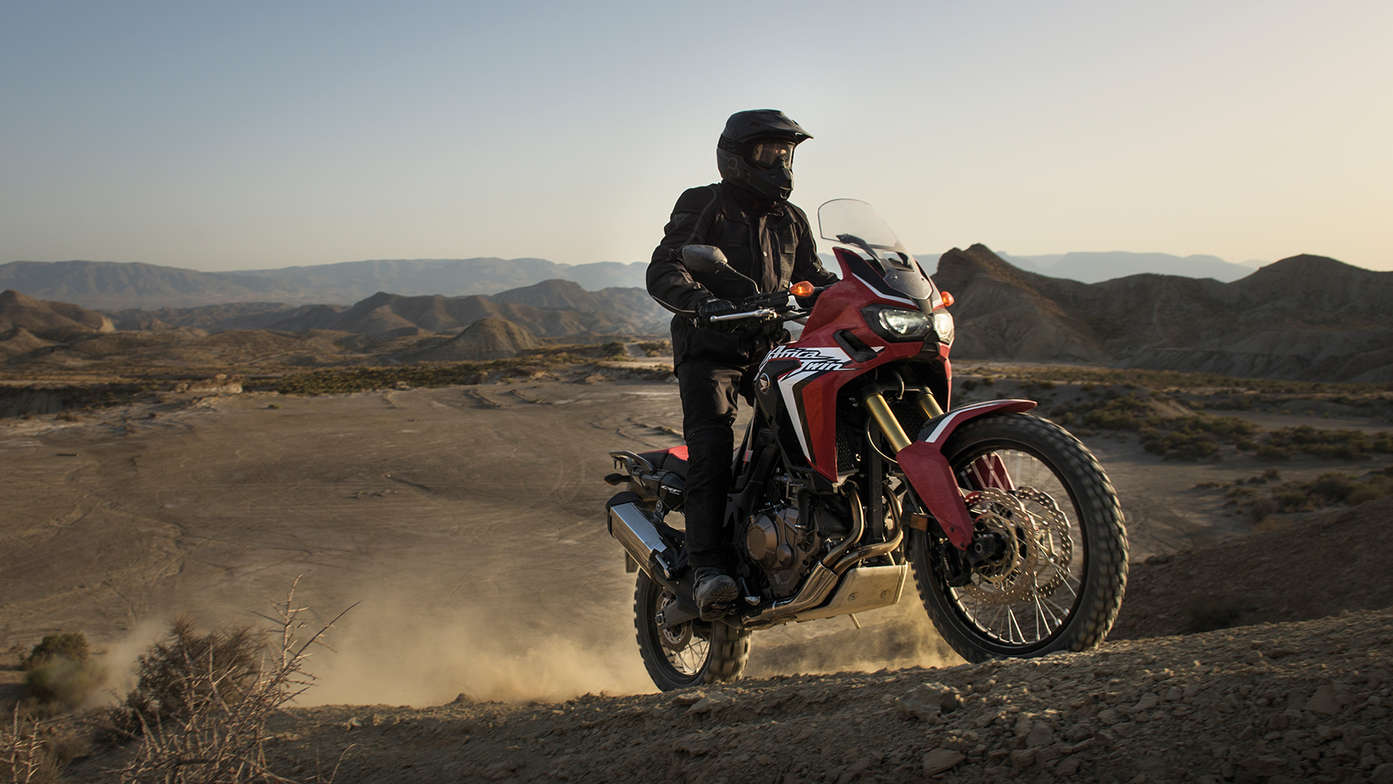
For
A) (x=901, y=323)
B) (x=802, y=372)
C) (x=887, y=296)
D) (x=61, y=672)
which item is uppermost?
(x=887, y=296)

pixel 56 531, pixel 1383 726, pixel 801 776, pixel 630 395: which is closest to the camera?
pixel 1383 726

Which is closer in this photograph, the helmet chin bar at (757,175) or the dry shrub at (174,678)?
the helmet chin bar at (757,175)

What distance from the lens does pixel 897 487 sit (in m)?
3.71

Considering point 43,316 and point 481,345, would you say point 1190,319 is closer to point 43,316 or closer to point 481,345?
point 481,345

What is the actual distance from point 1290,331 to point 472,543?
207 feet

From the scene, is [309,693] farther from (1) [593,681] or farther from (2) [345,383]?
(2) [345,383]

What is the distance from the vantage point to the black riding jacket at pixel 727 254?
443 cm

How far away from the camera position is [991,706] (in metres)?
2.43

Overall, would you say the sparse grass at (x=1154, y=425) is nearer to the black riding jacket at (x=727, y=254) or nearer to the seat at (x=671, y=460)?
the seat at (x=671, y=460)

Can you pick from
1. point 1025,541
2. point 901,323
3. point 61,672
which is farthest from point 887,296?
point 61,672

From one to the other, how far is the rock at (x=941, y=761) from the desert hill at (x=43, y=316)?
486 feet

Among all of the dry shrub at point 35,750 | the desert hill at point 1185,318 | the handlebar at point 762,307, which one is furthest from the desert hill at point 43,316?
the handlebar at point 762,307

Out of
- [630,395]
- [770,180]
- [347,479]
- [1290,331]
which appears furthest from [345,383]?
[1290,331]

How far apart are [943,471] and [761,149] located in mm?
2161
